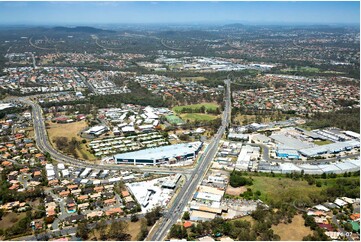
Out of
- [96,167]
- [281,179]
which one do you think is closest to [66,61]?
[96,167]

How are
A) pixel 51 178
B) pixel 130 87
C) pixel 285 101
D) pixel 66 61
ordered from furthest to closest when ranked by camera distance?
1. pixel 66 61
2. pixel 130 87
3. pixel 285 101
4. pixel 51 178

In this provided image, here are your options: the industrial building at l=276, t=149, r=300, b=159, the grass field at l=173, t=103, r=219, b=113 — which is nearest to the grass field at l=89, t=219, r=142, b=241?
the industrial building at l=276, t=149, r=300, b=159

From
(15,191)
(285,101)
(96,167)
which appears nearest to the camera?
(15,191)

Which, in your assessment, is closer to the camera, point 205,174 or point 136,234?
point 136,234

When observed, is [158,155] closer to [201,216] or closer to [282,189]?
[201,216]

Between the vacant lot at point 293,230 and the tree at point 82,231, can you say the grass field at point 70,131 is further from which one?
the vacant lot at point 293,230

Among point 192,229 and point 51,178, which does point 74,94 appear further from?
point 192,229

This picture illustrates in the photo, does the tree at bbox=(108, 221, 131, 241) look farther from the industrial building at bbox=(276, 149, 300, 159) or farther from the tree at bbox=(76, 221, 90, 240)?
the industrial building at bbox=(276, 149, 300, 159)
